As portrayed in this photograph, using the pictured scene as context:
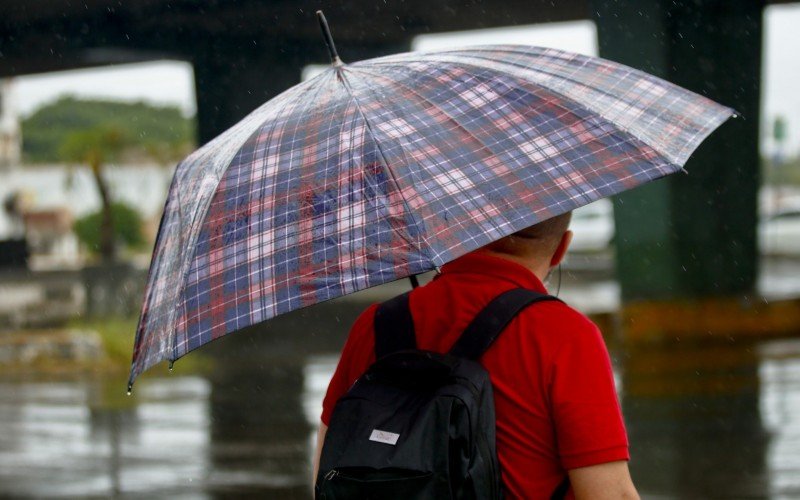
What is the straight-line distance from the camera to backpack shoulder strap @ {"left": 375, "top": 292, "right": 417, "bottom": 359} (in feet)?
7.61

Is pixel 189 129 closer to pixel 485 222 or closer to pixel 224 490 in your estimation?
pixel 224 490

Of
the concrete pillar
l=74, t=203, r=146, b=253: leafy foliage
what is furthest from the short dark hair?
l=74, t=203, r=146, b=253: leafy foliage

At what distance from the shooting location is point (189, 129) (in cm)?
2411

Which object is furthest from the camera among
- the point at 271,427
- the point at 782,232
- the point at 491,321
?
the point at 782,232

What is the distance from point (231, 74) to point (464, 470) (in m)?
16.7

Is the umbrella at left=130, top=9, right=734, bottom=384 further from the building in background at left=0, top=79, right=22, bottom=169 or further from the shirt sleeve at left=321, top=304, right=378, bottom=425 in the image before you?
the building in background at left=0, top=79, right=22, bottom=169

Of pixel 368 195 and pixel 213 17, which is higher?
pixel 368 195

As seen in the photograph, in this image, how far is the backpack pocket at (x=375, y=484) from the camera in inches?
80.0

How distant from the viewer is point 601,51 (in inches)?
552

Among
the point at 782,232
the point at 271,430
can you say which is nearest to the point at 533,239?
the point at 271,430

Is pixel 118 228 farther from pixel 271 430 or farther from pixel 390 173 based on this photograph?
pixel 390 173

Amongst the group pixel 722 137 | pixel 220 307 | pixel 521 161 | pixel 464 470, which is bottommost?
pixel 722 137

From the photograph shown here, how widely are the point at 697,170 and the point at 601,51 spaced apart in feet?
6.23

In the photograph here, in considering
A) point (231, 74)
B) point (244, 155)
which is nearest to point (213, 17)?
point (231, 74)
